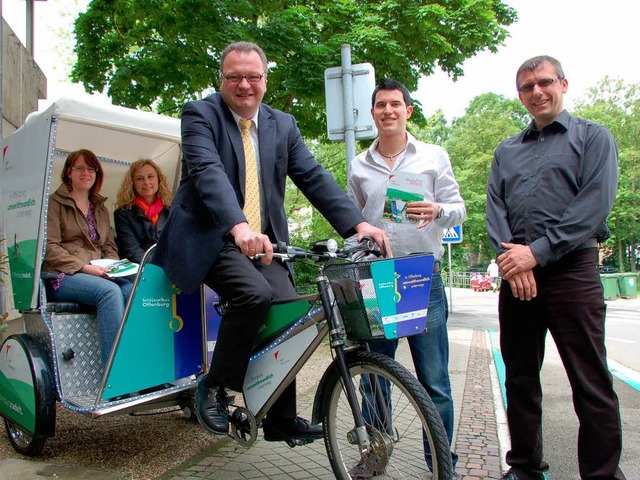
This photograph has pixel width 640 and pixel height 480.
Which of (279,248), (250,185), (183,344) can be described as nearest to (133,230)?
(183,344)

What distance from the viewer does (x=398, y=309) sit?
2531 millimetres

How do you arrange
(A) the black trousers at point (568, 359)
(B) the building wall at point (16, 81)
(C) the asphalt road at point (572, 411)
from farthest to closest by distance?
(B) the building wall at point (16, 81) → (C) the asphalt road at point (572, 411) → (A) the black trousers at point (568, 359)

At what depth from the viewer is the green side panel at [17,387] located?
12.2 feet

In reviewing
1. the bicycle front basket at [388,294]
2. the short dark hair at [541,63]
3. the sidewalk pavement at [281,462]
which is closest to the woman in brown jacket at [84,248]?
the sidewalk pavement at [281,462]

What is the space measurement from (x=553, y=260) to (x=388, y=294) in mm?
881

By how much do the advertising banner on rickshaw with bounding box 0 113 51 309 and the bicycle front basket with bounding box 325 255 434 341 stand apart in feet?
7.40

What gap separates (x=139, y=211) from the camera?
4.56 metres

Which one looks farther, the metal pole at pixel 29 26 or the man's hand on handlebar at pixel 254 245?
the metal pole at pixel 29 26

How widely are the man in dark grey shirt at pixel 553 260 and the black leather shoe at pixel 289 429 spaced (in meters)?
1.06

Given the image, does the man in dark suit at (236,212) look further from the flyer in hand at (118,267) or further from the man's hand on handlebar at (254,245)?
the flyer in hand at (118,267)

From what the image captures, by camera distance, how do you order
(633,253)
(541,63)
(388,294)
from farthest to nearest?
(633,253) → (541,63) → (388,294)

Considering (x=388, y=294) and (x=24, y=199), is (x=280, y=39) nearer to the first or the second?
(x=24, y=199)

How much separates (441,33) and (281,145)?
879 cm

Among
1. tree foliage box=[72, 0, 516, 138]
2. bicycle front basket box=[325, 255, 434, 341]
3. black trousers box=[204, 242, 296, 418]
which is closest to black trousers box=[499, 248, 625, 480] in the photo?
bicycle front basket box=[325, 255, 434, 341]
